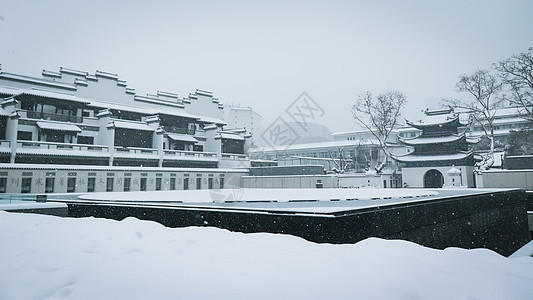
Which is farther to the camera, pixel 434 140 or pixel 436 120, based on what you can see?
pixel 436 120

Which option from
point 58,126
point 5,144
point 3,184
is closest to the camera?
point 3,184

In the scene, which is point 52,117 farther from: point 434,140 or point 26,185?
point 434,140

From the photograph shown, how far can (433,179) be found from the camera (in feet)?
115

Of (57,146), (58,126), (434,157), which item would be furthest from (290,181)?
(58,126)

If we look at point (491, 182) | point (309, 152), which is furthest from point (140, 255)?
point (309, 152)

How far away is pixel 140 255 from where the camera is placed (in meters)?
5.43

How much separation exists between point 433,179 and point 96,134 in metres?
35.2

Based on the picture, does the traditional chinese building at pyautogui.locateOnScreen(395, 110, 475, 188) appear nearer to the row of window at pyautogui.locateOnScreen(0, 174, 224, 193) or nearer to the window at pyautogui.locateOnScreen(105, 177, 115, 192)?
the row of window at pyautogui.locateOnScreen(0, 174, 224, 193)

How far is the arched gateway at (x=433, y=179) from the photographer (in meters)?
34.7

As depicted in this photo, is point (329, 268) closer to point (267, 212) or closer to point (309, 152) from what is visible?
point (267, 212)

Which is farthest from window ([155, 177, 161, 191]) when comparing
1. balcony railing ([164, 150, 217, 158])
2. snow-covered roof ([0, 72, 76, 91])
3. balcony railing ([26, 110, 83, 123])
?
snow-covered roof ([0, 72, 76, 91])

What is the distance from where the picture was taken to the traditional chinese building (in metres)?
33.3

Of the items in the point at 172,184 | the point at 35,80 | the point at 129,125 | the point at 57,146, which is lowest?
the point at 172,184

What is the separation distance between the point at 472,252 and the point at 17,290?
641 cm
